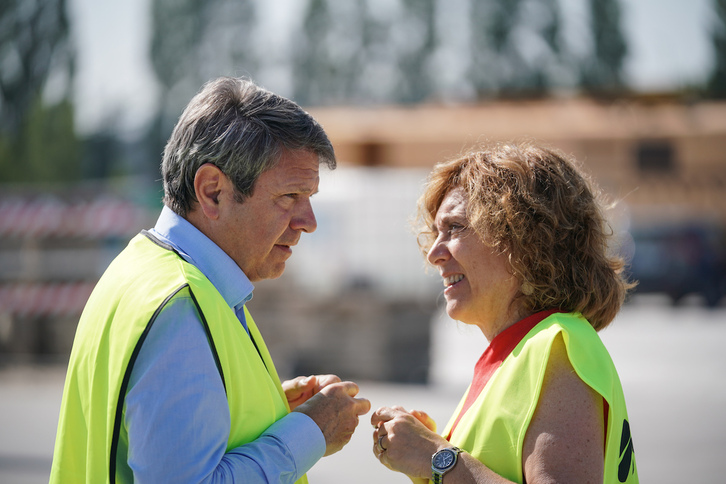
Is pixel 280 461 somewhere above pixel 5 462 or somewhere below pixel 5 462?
above

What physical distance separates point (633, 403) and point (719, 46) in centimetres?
3238

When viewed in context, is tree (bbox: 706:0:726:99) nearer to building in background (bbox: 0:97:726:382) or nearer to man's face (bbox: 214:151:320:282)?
building in background (bbox: 0:97:726:382)

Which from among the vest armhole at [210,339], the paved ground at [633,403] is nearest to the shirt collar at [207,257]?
the vest armhole at [210,339]

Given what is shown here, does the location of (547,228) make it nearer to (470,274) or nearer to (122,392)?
(470,274)

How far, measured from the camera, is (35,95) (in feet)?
104

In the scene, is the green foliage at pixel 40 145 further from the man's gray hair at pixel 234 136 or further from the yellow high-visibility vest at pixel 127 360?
the yellow high-visibility vest at pixel 127 360

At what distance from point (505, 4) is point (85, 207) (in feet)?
114

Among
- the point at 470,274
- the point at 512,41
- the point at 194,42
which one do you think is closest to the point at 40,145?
the point at 194,42

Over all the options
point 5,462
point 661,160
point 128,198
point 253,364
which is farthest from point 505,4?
point 253,364

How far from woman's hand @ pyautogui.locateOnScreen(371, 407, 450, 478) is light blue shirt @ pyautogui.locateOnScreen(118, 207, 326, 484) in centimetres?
40

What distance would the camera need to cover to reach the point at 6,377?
8.84 metres

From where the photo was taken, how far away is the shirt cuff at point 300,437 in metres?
Answer: 1.63

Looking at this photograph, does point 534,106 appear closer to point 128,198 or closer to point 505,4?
point 128,198

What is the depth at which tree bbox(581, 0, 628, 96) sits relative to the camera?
37406mm
